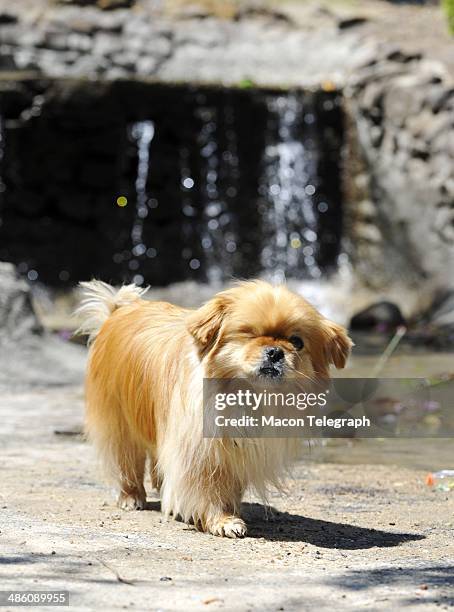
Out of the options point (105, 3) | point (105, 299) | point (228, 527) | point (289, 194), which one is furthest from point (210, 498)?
point (105, 3)

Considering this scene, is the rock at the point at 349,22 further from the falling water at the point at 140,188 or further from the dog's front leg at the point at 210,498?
the dog's front leg at the point at 210,498

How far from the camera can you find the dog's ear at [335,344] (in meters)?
5.29

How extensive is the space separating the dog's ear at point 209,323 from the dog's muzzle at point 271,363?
0.28 m

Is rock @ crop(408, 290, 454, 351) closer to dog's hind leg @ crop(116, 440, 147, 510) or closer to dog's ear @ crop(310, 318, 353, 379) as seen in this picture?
dog's hind leg @ crop(116, 440, 147, 510)

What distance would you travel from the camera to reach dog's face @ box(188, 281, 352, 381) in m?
4.96

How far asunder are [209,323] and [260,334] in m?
0.23

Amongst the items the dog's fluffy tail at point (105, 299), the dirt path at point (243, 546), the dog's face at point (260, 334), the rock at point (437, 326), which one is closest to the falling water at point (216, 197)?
the rock at point (437, 326)

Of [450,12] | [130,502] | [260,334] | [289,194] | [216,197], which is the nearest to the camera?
[260,334]

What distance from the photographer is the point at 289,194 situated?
17.9 meters

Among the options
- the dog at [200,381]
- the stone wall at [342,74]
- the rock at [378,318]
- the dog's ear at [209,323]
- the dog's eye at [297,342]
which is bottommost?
the rock at [378,318]

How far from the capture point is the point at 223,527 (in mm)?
5309

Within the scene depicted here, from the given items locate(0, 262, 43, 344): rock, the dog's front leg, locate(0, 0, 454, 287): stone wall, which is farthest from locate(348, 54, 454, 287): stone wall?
the dog's front leg

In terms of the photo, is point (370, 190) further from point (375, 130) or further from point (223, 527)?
point (223, 527)

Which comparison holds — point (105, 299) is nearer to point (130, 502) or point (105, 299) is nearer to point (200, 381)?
point (130, 502)
